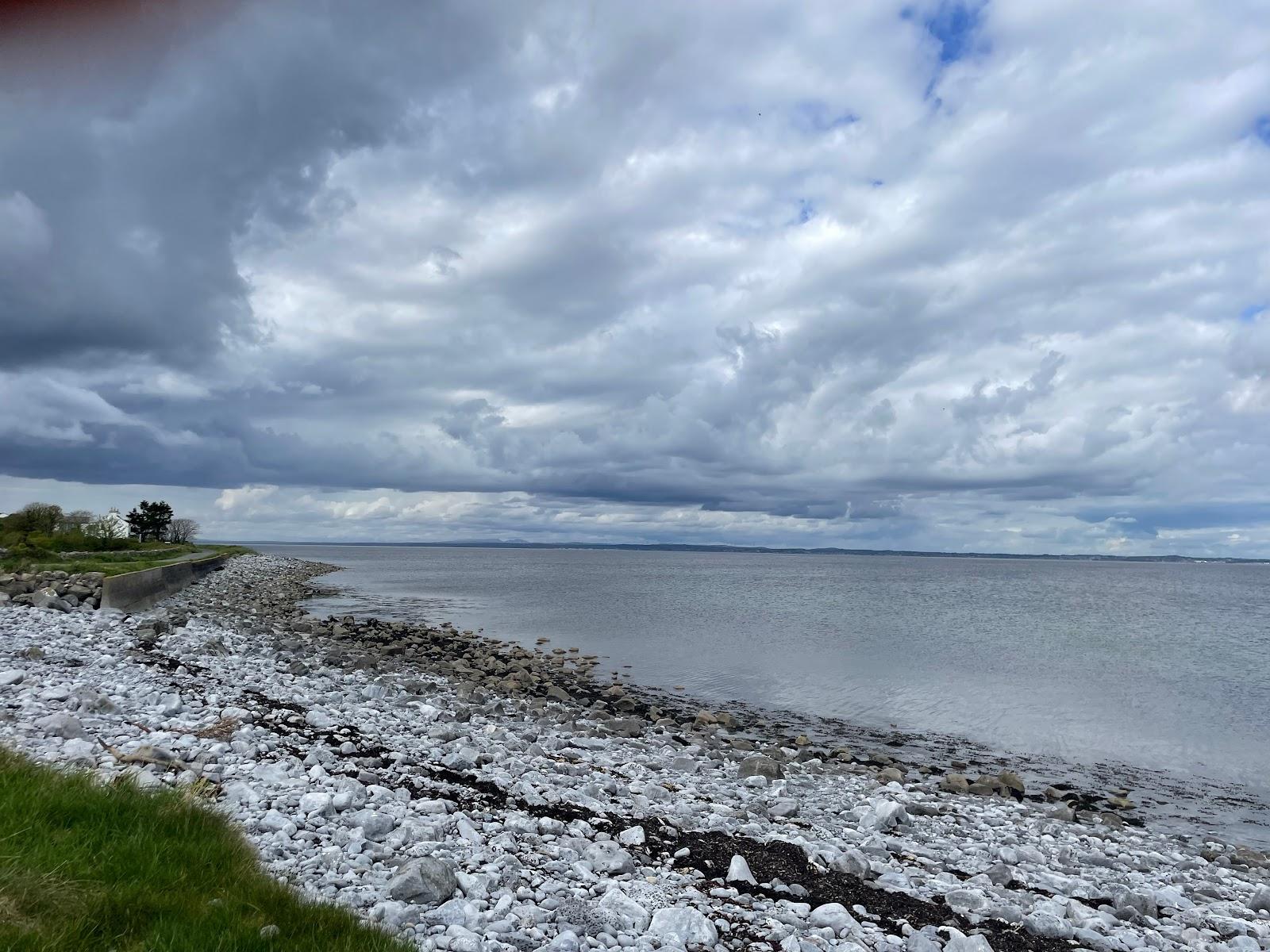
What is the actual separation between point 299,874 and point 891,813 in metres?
9.94

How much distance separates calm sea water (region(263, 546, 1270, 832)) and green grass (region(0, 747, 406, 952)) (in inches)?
859

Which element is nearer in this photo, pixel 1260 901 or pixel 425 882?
pixel 425 882

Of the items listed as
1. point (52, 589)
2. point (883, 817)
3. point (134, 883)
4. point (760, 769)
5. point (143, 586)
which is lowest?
point (760, 769)

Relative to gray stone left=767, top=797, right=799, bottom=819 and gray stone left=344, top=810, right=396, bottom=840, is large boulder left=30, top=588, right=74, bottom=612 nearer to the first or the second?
gray stone left=344, top=810, right=396, bottom=840

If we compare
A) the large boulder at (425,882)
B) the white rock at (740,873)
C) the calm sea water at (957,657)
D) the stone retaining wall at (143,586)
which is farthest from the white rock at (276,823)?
the stone retaining wall at (143,586)

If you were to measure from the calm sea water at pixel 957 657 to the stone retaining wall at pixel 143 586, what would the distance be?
10.6 metres

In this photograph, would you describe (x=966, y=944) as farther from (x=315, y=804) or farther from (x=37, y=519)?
(x=37, y=519)

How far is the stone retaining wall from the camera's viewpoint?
115 feet

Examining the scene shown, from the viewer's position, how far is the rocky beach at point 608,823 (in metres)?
7.59

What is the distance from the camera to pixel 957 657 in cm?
4069

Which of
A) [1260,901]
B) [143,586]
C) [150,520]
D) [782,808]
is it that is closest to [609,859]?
[782,808]

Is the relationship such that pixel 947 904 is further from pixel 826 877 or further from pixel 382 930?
pixel 382 930

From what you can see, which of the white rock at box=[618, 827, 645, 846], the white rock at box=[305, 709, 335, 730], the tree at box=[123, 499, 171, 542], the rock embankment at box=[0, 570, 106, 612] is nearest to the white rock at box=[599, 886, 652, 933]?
the white rock at box=[618, 827, 645, 846]

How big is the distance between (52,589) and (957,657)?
43.6 meters
